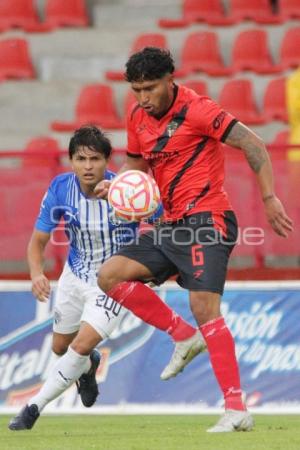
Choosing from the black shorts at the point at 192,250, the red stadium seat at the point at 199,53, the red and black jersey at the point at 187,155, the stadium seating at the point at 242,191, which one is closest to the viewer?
the black shorts at the point at 192,250

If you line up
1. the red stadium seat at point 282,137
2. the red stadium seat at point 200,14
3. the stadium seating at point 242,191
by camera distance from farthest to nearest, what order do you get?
the red stadium seat at point 200,14
the red stadium seat at point 282,137
the stadium seating at point 242,191

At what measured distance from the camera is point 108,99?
48.2 feet

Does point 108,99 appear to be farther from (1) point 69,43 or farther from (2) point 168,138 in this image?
(2) point 168,138

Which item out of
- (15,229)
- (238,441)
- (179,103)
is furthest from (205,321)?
(15,229)

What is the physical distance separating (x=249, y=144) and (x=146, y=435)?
184 centimetres

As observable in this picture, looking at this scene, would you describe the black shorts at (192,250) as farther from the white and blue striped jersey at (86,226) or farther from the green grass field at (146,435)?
the green grass field at (146,435)

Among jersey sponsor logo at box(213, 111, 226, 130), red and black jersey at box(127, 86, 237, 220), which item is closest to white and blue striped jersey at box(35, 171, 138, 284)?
red and black jersey at box(127, 86, 237, 220)

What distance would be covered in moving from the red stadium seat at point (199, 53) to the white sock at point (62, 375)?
26.3ft

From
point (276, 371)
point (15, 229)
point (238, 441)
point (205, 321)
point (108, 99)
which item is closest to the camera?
point (238, 441)

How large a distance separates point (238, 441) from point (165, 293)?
11.9 feet

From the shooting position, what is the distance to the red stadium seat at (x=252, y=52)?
15375 mm

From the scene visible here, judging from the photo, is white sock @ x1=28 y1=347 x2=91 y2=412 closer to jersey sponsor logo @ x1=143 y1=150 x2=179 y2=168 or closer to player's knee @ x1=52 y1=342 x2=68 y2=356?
player's knee @ x1=52 y1=342 x2=68 y2=356

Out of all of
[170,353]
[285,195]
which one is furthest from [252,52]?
[170,353]

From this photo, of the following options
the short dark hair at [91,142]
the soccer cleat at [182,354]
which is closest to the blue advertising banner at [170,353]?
the short dark hair at [91,142]
